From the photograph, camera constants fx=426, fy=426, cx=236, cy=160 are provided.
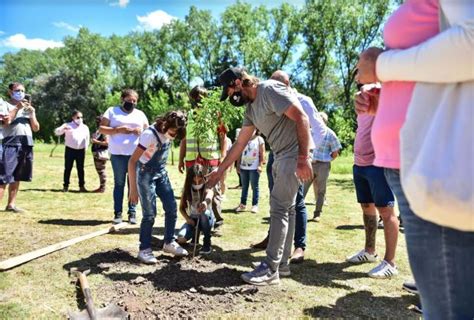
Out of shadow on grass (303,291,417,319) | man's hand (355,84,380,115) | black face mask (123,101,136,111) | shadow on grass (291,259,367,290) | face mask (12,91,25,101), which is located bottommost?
shadow on grass (291,259,367,290)

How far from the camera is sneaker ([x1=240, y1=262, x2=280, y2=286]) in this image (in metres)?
4.27

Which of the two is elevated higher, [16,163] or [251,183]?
[16,163]

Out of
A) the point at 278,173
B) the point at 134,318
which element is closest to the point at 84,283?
the point at 134,318

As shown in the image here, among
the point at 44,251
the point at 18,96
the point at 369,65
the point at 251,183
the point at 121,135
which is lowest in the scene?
the point at 44,251

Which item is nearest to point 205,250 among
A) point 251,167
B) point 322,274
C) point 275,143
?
point 322,274

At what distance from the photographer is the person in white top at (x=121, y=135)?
7012 mm

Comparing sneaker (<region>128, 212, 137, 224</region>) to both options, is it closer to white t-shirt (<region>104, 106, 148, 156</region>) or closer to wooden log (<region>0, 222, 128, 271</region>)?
wooden log (<region>0, 222, 128, 271</region>)

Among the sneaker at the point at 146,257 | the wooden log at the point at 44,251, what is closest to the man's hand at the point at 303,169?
the sneaker at the point at 146,257

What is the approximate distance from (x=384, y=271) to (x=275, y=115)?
2.12 m

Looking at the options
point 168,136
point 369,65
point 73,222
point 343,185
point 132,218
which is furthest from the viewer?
point 343,185

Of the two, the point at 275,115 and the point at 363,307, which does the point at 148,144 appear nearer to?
the point at 275,115

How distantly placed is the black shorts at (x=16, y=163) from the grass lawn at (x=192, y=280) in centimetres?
69

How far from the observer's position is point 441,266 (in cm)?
145

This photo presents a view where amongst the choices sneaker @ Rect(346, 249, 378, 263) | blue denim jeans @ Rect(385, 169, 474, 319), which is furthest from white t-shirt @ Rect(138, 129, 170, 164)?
blue denim jeans @ Rect(385, 169, 474, 319)
